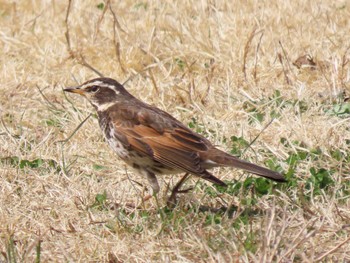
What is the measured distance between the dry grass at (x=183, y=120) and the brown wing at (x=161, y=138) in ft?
1.18

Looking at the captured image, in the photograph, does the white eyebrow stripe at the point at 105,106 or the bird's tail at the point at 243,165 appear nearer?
the bird's tail at the point at 243,165

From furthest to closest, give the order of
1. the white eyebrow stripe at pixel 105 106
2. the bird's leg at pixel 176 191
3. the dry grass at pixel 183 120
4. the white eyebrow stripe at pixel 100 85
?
the white eyebrow stripe at pixel 100 85 < the white eyebrow stripe at pixel 105 106 < the bird's leg at pixel 176 191 < the dry grass at pixel 183 120

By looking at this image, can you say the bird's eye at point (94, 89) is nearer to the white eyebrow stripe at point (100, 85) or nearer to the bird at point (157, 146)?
the white eyebrow stripe at point (100, 85)

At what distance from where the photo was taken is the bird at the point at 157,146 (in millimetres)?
6820

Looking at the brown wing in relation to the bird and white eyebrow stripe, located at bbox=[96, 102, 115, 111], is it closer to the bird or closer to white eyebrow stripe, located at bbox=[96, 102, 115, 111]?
the bird

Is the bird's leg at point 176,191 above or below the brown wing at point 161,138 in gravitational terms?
below

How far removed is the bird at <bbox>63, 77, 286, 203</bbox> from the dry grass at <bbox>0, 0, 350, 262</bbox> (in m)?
0.27

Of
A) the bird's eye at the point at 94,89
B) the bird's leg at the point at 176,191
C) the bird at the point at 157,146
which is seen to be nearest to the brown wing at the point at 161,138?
the bird at the point at 157,146

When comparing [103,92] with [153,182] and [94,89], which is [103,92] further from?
[153,182]

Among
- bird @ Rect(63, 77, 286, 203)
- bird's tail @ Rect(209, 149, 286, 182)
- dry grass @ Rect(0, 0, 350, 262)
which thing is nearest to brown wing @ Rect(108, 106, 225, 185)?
bird @ Rect(63, 77, 286, 203)

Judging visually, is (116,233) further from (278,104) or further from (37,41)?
(37,41)

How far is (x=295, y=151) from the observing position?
7719 millimetres

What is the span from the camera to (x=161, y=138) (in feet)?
23.4

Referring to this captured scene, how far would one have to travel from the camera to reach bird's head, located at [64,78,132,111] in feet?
25.2
